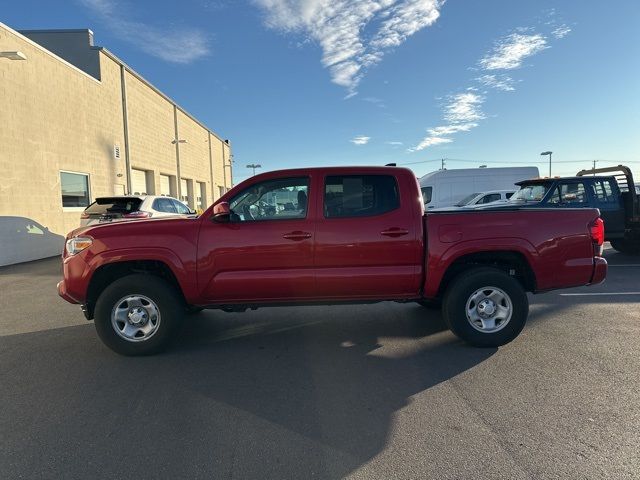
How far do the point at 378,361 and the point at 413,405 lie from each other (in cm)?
89

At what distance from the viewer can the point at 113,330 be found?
416 centimetres

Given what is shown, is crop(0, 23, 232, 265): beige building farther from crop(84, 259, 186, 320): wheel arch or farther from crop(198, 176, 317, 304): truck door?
crop(198, 176, 317, 304): truck door

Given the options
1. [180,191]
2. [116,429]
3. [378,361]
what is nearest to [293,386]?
[378,361]

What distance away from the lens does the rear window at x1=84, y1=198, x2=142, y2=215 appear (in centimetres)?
1020

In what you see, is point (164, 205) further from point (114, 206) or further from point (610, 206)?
point (610, 206)

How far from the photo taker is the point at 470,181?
18953mm

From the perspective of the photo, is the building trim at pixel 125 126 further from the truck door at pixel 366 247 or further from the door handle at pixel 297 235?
the truck door at pixel 366 247

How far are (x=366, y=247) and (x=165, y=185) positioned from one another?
24.1 meters

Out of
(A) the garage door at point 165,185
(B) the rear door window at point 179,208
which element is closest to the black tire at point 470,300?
(B) the rear door window at point 179,208

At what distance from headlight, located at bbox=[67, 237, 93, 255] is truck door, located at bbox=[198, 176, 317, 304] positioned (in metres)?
1.17

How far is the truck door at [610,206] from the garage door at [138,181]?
723 inches

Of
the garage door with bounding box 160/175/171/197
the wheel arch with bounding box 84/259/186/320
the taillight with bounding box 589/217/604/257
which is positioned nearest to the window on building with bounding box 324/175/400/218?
the wheel arch with bounding box 84/259/186/320

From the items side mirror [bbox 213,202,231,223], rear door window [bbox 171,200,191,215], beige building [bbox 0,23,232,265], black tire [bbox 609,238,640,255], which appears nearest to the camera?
side mirror [bbox 213,202,231,223]

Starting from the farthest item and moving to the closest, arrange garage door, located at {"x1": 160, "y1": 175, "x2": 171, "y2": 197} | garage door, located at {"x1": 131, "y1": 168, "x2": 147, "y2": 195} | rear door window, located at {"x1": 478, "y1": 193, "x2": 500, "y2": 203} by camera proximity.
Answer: garage door, located at {"x1": 160, "y1": 175, "x2": 171, "y2": 197}, garage door, located at {"x1": 131, "y1": 168, "x2": 147, "y2": 195}, rear door window, located at {"x1": 478, "y1": 193, "x2": 500, "y2": 203}
